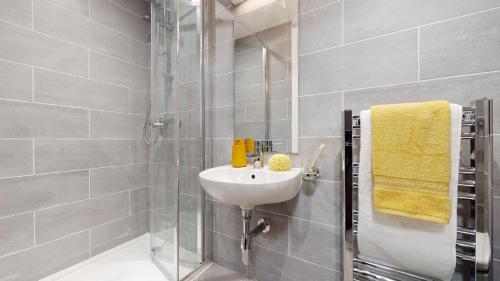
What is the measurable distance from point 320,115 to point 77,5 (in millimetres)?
1767

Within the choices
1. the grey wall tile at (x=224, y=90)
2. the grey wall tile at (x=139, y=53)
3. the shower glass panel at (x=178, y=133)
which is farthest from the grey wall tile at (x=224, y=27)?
the grey wall tile at (x=139, y=53)

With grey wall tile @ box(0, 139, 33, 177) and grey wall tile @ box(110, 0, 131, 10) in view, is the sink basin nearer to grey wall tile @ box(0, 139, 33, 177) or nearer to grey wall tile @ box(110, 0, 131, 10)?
grey wall tile @ box(0, 139, 33, 177)

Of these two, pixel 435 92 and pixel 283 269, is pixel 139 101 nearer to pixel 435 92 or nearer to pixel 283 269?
pixel 283 269

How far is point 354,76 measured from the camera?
99 cm

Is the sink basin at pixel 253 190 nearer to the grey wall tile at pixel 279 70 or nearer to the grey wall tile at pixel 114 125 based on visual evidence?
the grey wall tile at pixel 279 70

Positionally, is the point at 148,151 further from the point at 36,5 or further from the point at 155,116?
the point at 36,5

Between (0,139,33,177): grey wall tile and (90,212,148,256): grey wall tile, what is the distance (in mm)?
613

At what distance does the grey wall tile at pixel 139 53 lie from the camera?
1823 mm

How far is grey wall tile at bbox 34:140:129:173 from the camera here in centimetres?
131

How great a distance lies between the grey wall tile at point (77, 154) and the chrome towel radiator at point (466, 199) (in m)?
1.68

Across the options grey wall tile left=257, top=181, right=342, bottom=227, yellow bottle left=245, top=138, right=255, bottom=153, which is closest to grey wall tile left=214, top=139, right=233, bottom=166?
yellow bottle left=245, top=138, right=255, bottom=153

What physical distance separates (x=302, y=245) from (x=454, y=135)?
0.82 metres

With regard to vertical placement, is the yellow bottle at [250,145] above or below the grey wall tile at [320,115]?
below

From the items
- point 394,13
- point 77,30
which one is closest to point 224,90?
point 394,13
